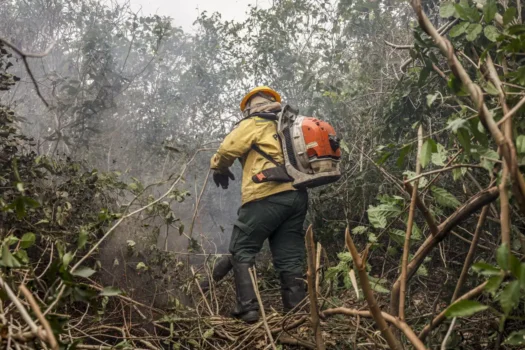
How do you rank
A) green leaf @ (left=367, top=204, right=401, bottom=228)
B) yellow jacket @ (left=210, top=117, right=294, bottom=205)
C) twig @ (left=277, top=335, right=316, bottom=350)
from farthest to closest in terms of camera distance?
1. yellow jacket @ (left=210, top=117, right=294, bottom=205)
2. twig @ (left=277, top=335, right=316, bottom=350)
3. green leaf @ (left=367, top=204, right=401, bottom=228)

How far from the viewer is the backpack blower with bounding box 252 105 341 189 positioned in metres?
3.70

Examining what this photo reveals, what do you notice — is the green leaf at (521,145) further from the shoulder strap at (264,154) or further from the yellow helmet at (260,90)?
the yellow helmet at (260,90)

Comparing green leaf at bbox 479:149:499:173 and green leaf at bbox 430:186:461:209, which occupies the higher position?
green leaf at bbox 479:149:499:173

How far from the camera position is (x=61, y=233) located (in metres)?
2.99

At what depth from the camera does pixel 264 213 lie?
3713 mm

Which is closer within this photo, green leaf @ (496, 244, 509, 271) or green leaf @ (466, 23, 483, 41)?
green leaf @ (496, 244, 509, 271)

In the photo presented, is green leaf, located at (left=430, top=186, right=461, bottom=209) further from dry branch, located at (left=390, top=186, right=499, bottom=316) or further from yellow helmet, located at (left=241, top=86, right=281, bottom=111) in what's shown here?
yellow helmet, located at (left=241, top=86, right=281, bottom=111)

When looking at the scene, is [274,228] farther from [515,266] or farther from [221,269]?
[515,266]

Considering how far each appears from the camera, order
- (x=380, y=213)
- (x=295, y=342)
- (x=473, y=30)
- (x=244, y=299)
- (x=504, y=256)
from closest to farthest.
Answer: (x=504, y=256) → (x=473, y=30) → (x=380, y=213) → (x=295, y=342) → (x=244, y=299)

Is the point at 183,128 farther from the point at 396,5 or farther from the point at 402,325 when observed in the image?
the point at 402,325

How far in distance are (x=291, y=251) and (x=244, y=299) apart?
0.56 metres

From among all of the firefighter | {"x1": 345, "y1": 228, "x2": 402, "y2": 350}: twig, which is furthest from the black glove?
{"x1": 345, "y1": 228, "x2": 402, "y2": 350}: twig

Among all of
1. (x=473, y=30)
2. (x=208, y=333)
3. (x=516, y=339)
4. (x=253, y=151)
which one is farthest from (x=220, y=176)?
(x=516, y=339)

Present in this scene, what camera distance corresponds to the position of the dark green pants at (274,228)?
12.2ft
